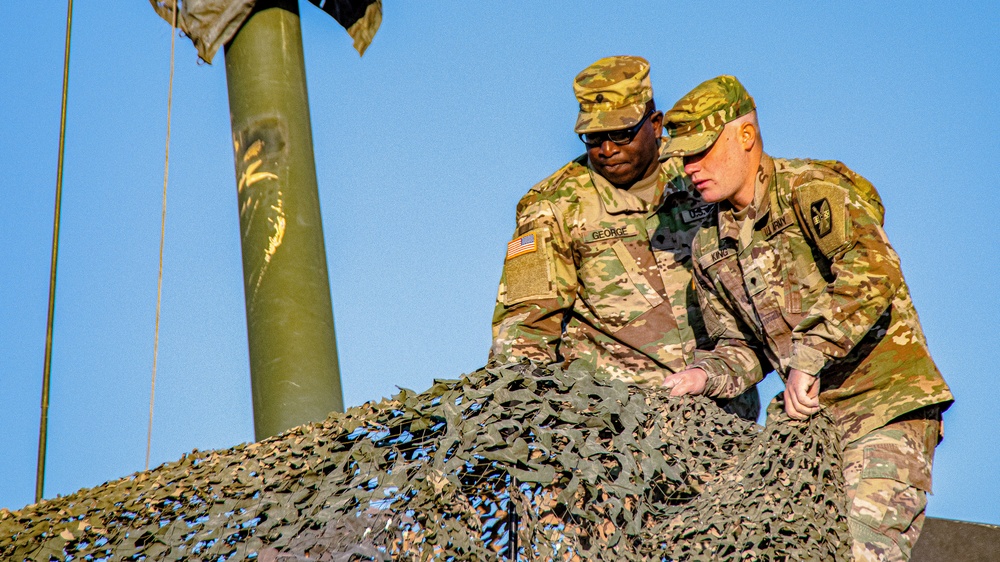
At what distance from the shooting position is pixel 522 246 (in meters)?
6.69

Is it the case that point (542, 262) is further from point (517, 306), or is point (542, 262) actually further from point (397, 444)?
point (397, 444)

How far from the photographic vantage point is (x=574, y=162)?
23.5 feet

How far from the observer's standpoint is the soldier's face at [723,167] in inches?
204

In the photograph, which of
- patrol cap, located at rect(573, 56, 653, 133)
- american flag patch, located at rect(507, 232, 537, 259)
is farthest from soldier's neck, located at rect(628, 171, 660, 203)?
american flag patch, located at rect(507, 232, 537, 259)

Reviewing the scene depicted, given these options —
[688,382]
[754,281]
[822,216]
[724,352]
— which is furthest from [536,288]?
[822,216]

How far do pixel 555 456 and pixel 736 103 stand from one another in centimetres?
222

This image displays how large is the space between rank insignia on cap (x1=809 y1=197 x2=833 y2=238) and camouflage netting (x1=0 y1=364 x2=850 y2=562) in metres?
0.87

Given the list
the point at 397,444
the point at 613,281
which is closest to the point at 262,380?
the point at 613,281

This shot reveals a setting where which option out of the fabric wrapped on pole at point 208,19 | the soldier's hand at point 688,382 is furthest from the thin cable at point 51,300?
the soldier's hand at point 688,382

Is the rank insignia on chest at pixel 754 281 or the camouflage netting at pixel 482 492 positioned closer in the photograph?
the camouflage netting at pixel 482 492

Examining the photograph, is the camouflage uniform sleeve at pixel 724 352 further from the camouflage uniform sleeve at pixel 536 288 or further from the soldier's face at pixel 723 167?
the camouflage uniform sleeve at pixel 536 288

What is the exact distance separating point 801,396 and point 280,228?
12.9ft

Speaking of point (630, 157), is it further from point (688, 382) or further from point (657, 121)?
point (688, 382)

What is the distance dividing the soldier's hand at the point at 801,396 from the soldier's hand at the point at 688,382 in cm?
45
